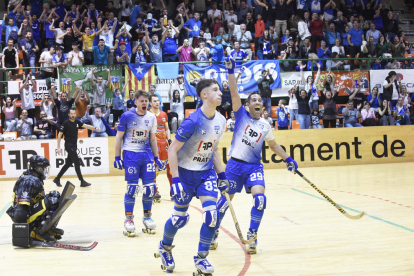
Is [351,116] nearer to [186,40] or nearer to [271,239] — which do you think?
[186,40]

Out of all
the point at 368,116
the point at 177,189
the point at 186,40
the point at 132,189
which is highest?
the point at 186,40

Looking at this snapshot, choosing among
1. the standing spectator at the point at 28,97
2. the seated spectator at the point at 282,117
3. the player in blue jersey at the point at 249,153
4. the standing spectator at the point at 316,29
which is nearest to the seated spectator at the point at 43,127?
the standing spectator at the point at 28,97

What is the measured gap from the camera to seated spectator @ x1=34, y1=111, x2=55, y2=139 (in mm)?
16698

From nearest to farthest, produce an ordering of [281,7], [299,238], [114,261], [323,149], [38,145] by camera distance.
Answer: [114,261] → [299,238] → [38,145] → [323,149] → [281,7]

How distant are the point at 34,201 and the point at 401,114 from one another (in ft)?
53.5

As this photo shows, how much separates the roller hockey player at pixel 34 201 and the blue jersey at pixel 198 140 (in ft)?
8.88

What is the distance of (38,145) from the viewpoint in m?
16.3

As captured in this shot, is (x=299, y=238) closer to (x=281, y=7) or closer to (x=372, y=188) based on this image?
(x=372, y=188)

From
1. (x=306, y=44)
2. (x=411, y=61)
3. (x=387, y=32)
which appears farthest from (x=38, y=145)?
(x=387, y=32)

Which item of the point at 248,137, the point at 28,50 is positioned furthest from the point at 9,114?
the point at 248,137

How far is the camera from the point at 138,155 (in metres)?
8.31

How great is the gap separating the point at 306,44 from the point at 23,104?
12.4 m

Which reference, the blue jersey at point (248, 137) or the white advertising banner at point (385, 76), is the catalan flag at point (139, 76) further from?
the blue jersey at point (248, 137)

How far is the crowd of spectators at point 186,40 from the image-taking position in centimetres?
1764
